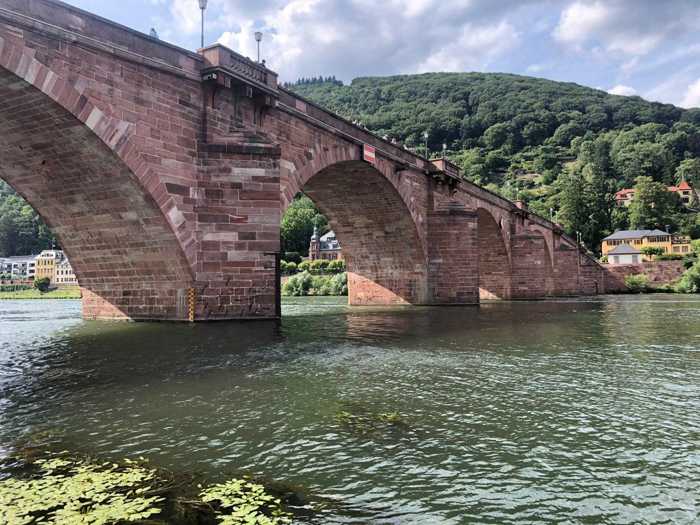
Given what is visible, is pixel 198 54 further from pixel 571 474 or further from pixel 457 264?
pixel 457 264

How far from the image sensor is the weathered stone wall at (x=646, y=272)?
58.0m

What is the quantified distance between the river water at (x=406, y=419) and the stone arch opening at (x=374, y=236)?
16048mm

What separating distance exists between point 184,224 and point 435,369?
356 inches

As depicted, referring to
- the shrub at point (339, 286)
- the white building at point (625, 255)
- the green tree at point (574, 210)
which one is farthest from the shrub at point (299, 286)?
the green tree at point (574, 210)

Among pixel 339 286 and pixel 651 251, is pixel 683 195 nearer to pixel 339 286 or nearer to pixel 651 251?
pixel 651 251

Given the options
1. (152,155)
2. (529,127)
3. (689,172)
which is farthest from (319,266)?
(529,127)

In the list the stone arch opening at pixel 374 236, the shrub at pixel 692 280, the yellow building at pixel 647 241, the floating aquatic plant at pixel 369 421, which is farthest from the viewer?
the yellow building at pixel 647 241

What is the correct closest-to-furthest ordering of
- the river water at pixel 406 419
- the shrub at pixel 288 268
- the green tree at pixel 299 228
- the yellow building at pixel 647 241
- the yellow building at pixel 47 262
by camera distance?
the river water at pixel 406 419 → the shrub at pixel 288 268 → the yellow building at pixel 647 241 → the yellow building at pixel 47 262 → the green tree at pixel 299 228

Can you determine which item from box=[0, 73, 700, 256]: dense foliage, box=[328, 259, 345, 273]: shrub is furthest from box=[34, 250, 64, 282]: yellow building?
box=[328, 259, 345, 273]: shrub

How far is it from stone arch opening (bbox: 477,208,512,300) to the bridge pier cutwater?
65.9ft

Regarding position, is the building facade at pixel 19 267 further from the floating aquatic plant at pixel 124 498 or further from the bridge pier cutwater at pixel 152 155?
the floating aquatic plant at pixel 124 498

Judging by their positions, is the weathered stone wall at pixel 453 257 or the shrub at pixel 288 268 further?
the shrub at pixel 288 268

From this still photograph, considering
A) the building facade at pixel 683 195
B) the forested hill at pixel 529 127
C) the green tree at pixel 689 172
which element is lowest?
the building facade at pixel 683 195

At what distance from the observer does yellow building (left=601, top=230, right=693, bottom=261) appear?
81500 millimetres
